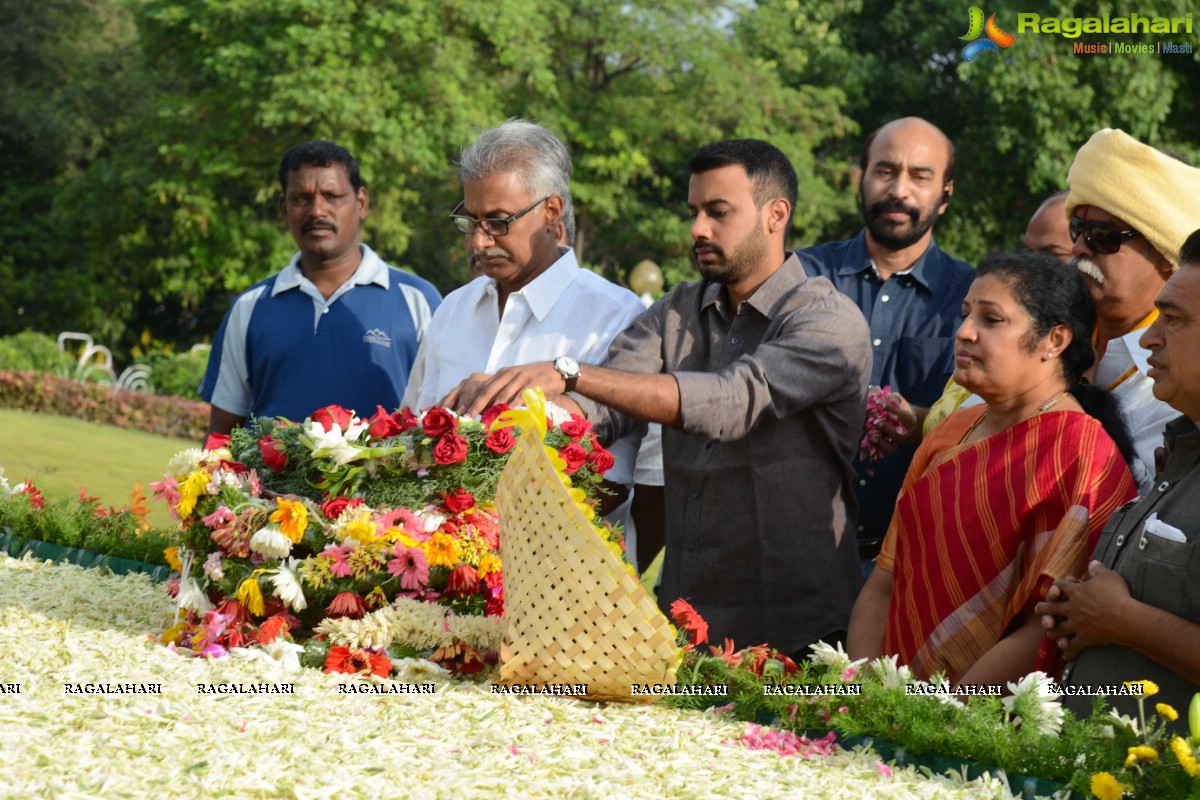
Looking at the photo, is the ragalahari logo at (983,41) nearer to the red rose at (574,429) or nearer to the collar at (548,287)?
the collar at (548,287)

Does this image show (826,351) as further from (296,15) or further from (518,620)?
(296,15)

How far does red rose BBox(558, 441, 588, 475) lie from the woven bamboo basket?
414 millimetres

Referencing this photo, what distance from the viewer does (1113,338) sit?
3.51m

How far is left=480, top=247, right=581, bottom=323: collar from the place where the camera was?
4164 mm

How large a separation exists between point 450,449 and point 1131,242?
1810 millimetres

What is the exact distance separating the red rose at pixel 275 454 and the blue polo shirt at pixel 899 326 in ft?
5.64

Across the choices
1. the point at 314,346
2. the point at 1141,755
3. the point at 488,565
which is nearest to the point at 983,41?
the point at 314,346

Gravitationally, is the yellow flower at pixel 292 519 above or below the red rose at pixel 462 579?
above

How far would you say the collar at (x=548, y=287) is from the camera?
4.16 meters

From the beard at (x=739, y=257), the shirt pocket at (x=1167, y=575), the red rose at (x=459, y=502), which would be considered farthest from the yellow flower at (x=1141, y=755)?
the beard at (x=739, y=257)

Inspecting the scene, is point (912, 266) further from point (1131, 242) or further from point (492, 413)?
point (492, 413)

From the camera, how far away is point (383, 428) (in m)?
3.29

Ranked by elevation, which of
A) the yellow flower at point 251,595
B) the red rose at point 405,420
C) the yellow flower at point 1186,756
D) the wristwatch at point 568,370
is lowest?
the yellow flower at point 251,595

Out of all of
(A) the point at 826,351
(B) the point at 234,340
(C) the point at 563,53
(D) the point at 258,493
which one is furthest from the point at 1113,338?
(C) the point at 563,53
